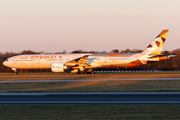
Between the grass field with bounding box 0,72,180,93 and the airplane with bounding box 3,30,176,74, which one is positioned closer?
the grass field with bounding box 0,72,180,93

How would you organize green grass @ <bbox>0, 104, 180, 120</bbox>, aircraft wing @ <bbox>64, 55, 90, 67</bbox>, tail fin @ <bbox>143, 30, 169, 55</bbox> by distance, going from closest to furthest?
green grass @ <bbox>0, 104, 180, 120</bbox>
aircraft wing @ <bbox>64, 55, 90, 67</bbox>
tail fin @ <bbox>143, 30, 169, 55</bbox>

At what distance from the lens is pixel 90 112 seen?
31.1 ft

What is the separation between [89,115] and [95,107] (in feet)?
5.02

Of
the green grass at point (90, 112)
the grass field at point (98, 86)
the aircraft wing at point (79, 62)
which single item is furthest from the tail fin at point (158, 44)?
the green grass at point (90, 112)

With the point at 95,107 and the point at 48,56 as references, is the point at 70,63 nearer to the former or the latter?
the point at 48,56

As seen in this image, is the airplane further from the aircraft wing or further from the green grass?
the green grass

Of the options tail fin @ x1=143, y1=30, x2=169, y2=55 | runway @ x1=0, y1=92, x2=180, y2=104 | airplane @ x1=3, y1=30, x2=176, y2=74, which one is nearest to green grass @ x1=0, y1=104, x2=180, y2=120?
runway @ x1=0, y1=92, x2=180, y2=104

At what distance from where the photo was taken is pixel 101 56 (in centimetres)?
3791

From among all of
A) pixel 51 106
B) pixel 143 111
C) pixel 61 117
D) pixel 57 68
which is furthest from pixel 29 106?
pixel 57 68

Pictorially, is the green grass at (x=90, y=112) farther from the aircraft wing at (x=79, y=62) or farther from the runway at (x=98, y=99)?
the aircraft wing at (x=79, y=62)

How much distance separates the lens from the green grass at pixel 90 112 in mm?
8648

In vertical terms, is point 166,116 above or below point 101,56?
below

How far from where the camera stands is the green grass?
8.65 m

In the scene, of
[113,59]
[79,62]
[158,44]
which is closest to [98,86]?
[79,62]
